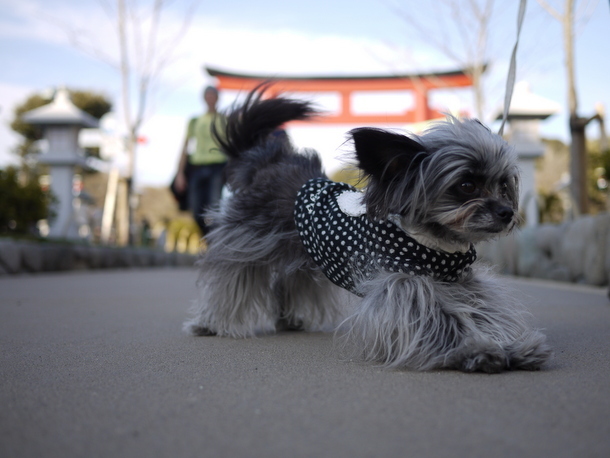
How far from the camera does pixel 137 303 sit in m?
5.55

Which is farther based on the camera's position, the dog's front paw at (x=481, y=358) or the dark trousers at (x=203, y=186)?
the dark trousers at (x=203, y=186)

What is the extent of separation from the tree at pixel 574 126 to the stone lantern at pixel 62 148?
975 cm

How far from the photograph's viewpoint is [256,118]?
4.10 m

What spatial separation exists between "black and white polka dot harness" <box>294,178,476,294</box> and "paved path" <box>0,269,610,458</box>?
424mm

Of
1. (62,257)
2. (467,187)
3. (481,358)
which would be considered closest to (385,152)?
(467,187)

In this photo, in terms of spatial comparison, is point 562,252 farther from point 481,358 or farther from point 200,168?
point 481,358

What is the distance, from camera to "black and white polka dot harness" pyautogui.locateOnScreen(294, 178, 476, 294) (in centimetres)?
272

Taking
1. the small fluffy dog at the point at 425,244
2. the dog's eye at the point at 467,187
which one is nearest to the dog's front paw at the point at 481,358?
the small fluffy dog at the point at 425,244

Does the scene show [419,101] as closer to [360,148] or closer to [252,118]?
[252,118]

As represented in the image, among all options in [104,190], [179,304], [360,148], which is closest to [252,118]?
[360,148]

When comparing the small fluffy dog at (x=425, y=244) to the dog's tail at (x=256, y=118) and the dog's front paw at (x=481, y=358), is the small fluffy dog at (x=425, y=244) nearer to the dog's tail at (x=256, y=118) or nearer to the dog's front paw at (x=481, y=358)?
the dog's front paw at (x=481, y=358)

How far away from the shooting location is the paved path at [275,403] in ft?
5.05

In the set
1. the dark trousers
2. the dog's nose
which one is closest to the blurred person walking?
the dark trousers

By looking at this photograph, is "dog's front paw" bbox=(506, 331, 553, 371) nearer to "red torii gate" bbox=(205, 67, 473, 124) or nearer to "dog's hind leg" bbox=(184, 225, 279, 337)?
"dog's hind leg" bbox=(184, 225, 279, 337)
